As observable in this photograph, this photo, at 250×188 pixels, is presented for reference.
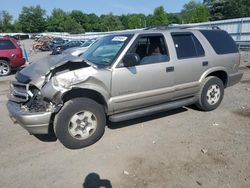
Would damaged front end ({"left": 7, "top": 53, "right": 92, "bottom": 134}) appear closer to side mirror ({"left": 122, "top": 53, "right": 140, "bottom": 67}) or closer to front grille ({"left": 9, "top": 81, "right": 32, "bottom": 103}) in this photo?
front grille ({"left": 9, "top": 81, "right": 32, "bottom": 103})

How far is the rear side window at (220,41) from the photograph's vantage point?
5.94m

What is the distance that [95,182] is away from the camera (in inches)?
138

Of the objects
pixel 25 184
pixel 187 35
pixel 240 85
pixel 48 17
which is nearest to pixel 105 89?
pixel 25 184

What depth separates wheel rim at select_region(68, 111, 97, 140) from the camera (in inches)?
170

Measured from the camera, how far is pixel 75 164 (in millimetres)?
3943

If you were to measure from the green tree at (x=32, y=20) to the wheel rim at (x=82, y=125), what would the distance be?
392ft

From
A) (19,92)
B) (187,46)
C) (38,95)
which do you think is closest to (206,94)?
(187,46)

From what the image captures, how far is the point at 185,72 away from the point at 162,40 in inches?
31.9

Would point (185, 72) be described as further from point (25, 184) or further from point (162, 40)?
point (25, 184)

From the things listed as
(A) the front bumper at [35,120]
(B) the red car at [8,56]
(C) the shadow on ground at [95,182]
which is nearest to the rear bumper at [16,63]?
(B) the red car at [8,56]

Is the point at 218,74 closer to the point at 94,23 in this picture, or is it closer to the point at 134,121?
the point at 134,121

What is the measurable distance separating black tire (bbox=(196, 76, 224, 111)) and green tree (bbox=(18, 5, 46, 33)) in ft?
390

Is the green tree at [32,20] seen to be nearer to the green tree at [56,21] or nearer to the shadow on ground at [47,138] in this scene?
the green tree at [56,21]

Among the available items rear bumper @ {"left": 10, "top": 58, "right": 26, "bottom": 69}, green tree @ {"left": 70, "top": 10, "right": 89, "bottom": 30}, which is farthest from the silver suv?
green tree @ {"left": 70, "top": 10, "right": 89, "bottom": 30}
